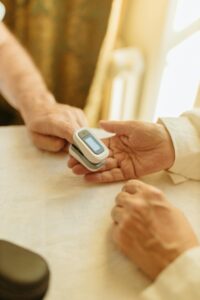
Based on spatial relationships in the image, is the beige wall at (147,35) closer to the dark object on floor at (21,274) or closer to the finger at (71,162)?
the finger at (71,162)

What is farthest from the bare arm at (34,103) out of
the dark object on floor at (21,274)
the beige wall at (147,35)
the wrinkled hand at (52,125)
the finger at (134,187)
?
the beige wall at (147,35)

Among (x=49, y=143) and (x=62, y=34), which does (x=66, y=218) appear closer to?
(x=49, y=143)

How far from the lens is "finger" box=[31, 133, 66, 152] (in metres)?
0.85

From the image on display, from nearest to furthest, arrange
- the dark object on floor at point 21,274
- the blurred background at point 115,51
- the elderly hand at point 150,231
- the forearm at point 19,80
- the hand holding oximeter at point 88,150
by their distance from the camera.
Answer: the dark object on floor at point 21,274 → the elderly hand at point 150,231 → the hand holding oximeter at point 88,150 → the forearm at point 19,80 → the blurred background at point 115,51

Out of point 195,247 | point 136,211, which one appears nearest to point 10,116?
point 136,211

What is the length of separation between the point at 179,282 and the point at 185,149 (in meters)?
0.35

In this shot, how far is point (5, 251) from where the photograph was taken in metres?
0.55

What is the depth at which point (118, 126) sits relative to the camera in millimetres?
849

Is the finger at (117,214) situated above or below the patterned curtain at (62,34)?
below

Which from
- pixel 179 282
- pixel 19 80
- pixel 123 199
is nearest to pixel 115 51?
pixel 19 80

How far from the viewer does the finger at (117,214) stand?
0.68 meters

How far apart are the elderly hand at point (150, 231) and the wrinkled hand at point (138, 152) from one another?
0.42ft

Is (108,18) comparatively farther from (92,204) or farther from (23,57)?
(92,204)

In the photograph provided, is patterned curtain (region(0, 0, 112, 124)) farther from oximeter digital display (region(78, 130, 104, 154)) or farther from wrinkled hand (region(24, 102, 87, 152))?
oximeter digital display (region(78, 130, 104, 154))
